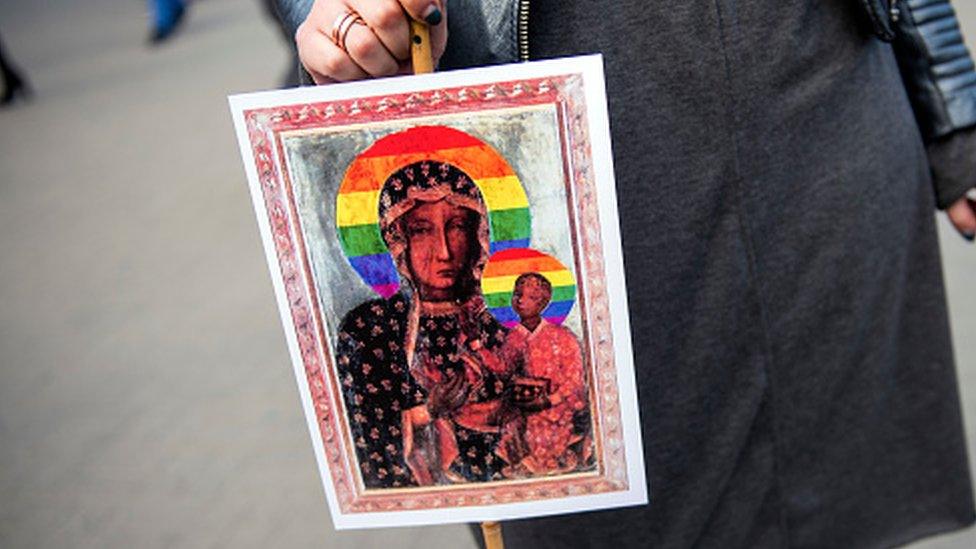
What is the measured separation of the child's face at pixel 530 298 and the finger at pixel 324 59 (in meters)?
0.19

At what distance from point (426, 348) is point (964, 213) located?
28.0 inches

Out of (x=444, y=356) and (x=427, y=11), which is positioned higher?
(x=427, y=11)

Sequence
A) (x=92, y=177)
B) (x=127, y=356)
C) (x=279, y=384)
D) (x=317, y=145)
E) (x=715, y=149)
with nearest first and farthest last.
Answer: (x=317, y=145) → (x=715, y=149) → (x=279, y=384) → (x=127, y=356) → (x=92, y=177)

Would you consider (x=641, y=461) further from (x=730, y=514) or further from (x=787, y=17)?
(x=787, y=17)

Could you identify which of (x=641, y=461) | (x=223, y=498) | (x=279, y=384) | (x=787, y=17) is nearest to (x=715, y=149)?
(x=787, y=17)

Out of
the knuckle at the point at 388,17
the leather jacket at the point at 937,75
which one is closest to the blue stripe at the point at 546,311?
the knuckle at the point at 388,17

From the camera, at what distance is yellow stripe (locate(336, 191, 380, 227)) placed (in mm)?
783

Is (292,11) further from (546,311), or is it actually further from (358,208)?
(546,311)

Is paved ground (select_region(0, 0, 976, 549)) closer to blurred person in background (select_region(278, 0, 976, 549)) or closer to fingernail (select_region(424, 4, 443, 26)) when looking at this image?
blurred person in background (select_region(278, 0, 976, 549))

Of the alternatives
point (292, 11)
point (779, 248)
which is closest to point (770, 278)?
point (779, 248)

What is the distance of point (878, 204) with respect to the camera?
3.66 feet

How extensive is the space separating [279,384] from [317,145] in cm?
209

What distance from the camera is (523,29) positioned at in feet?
2.94

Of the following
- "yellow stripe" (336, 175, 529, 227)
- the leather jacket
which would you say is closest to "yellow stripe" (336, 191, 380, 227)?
"yellow stripe" (336, 175, 529, 227)
